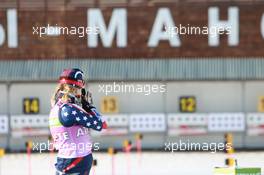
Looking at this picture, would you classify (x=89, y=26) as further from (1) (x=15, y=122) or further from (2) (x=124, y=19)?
(1) (x=15, y=122)

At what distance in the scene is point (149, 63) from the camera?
75.8ft

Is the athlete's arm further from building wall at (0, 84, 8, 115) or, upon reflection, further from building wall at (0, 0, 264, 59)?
building wall at (0, 84, 8, 115)

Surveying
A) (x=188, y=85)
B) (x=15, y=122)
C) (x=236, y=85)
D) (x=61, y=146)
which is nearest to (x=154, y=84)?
(x=188, y=85)

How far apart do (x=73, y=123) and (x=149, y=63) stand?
15.4 metres

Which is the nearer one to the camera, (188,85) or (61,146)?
(61,146)

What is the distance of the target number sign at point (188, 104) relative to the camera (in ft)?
76.1

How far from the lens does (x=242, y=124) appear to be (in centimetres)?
2277

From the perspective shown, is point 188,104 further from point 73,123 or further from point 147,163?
point 73,123

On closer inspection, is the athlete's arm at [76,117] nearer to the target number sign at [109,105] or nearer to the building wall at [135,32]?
the building wall at [135,32]

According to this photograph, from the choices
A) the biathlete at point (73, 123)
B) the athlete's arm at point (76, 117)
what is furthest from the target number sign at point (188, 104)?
the athlete's arm at point (76, 117)

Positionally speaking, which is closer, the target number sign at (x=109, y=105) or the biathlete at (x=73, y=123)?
the biathlete at (x=73, y=123)

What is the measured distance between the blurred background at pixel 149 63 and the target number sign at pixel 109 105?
3 centimetres

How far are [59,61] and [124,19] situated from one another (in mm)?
2613

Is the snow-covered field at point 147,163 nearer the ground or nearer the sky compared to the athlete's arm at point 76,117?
nearer the ground
